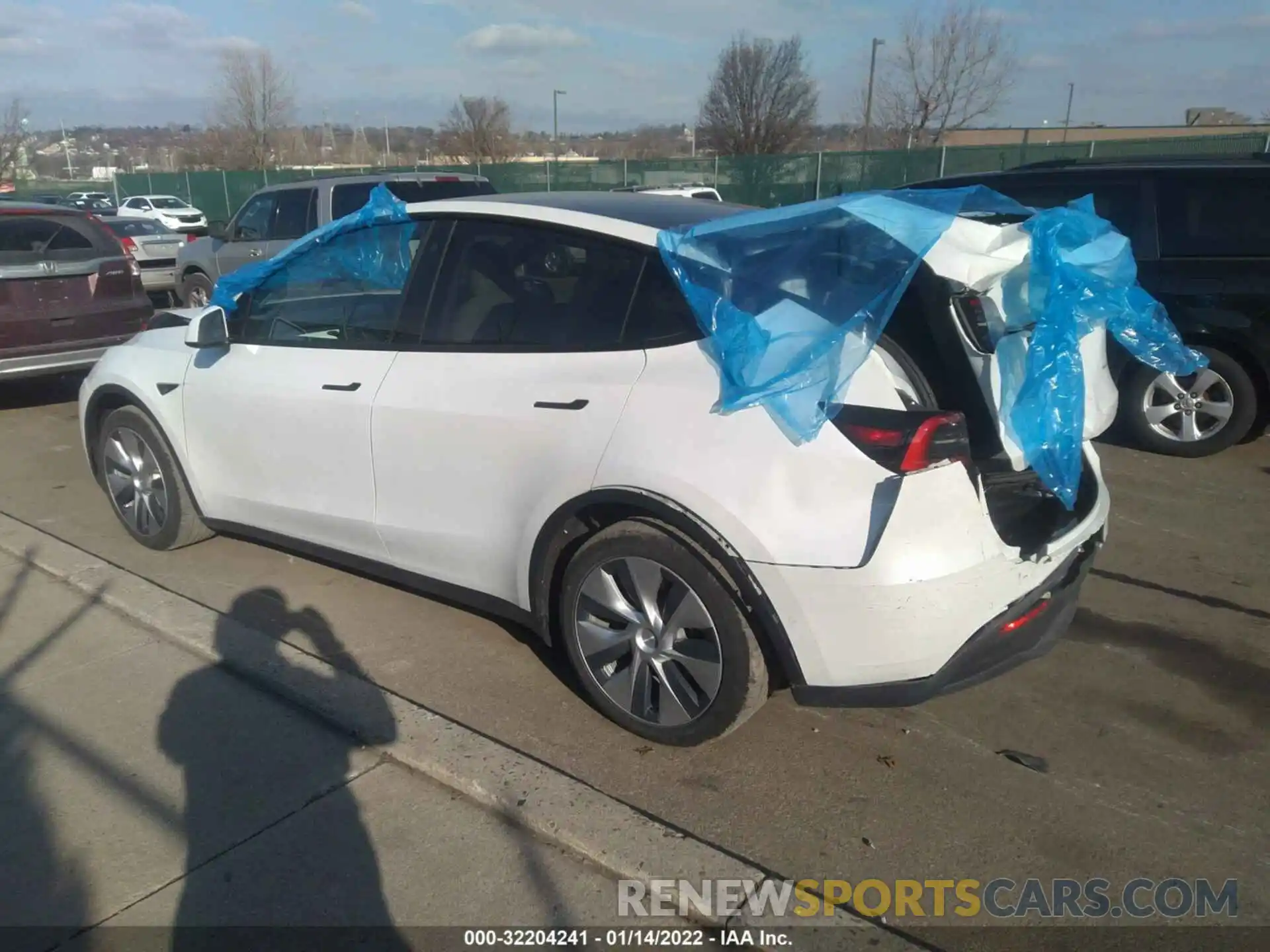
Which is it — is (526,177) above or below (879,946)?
above

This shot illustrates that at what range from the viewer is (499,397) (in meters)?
3.43

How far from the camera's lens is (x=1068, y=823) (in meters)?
2.92

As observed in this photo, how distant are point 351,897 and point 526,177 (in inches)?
1148

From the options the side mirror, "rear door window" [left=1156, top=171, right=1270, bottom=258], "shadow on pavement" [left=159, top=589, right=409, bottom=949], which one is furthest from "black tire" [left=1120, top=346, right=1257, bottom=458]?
the side mirror

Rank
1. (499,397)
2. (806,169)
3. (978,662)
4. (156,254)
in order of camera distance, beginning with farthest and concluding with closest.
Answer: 1. (806,169)
2. (156,254)
3. (499,397)
4. (978,662)

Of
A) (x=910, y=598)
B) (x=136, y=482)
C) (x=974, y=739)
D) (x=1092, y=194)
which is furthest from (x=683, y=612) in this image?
(x=1092, y=194)

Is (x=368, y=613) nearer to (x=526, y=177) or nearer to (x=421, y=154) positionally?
(x=526, y=177)

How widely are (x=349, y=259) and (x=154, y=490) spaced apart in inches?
67.3

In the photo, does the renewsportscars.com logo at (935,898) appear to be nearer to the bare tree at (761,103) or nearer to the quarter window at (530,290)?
the quarter window at (530,290)

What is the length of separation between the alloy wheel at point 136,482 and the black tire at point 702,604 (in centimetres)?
269

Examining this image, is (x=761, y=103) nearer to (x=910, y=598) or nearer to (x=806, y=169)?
(x=806, y=169)

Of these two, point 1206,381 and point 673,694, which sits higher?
point 1206,381

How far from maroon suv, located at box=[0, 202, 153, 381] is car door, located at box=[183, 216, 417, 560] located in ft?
13.6

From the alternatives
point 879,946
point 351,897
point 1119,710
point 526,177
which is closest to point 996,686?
point 1119,710
